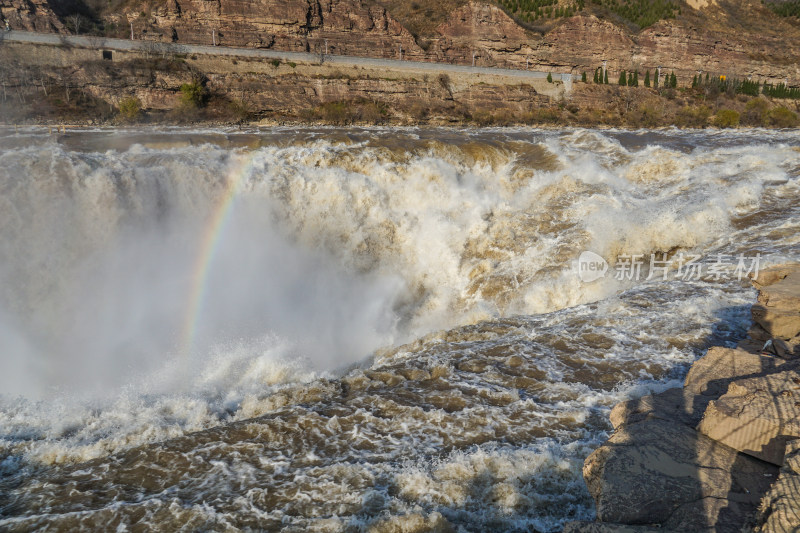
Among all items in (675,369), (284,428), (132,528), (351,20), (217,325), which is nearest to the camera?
(132,528)

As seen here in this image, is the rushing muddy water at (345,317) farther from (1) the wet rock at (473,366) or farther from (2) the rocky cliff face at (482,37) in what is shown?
(2) the rocky cliff face at (482,37)

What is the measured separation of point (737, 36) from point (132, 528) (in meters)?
68.1

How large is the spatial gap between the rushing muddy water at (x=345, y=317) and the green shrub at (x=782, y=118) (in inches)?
1169

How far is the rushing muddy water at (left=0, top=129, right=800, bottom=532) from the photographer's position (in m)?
4.64

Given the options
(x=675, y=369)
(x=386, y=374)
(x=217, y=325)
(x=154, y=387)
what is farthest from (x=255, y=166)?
(x=675, y=369)

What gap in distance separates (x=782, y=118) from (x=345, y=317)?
43062mm

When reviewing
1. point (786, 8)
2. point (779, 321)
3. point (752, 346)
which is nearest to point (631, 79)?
point (786, 8)

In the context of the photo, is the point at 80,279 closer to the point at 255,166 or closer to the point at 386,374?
the point at 255,166

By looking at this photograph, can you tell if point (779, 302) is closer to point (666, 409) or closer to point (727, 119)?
point (666, 409)

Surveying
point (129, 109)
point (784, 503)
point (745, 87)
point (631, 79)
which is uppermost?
point (631, 79)

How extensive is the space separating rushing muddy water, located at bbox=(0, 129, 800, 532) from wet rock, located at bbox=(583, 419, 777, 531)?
34.5 inches

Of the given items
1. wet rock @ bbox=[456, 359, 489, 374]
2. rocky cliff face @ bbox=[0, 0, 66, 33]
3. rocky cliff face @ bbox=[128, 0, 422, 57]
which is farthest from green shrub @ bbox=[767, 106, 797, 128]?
rocky cliff face @ bbox=[0, 0, 66, 33]

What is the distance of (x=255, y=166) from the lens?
12.6 m

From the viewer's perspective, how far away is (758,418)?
3449mm
